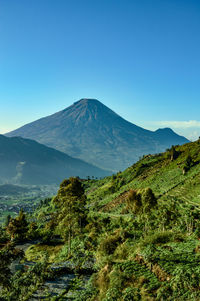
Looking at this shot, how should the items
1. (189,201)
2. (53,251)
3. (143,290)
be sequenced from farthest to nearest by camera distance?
(189,201), (53,251), (143,290)

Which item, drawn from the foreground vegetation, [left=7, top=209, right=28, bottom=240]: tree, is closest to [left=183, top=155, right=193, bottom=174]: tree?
the foreground vegetation

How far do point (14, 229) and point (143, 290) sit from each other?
5162 cm

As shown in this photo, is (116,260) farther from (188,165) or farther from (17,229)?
(188,165)

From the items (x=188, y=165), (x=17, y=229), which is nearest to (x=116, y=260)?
(x=17, y=229)

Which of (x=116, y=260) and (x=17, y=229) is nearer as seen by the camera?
(x=116, y=260)

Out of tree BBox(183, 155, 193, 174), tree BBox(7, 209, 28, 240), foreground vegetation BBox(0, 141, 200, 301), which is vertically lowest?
tree BBox(7, 209, 28, 240)

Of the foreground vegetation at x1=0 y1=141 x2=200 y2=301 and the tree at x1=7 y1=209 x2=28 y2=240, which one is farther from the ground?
the foreground vegetation at x1=0 y1=141 x2=200 y2=301

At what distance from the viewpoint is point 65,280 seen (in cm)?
2783

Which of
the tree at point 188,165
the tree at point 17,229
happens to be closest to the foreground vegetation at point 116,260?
the tree at point 17,229

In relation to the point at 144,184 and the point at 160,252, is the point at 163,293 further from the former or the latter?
the point at 144,184

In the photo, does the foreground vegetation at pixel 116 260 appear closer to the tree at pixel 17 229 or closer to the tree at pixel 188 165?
the tree at pixel 17 229

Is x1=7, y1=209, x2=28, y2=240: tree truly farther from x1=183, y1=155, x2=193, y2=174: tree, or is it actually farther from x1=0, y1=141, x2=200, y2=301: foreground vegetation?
x1=183, y1=155, x2=193, y2=174: tree

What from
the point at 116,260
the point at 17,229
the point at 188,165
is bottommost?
the point at 17,229

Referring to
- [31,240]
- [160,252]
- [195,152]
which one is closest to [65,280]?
[160,252]
